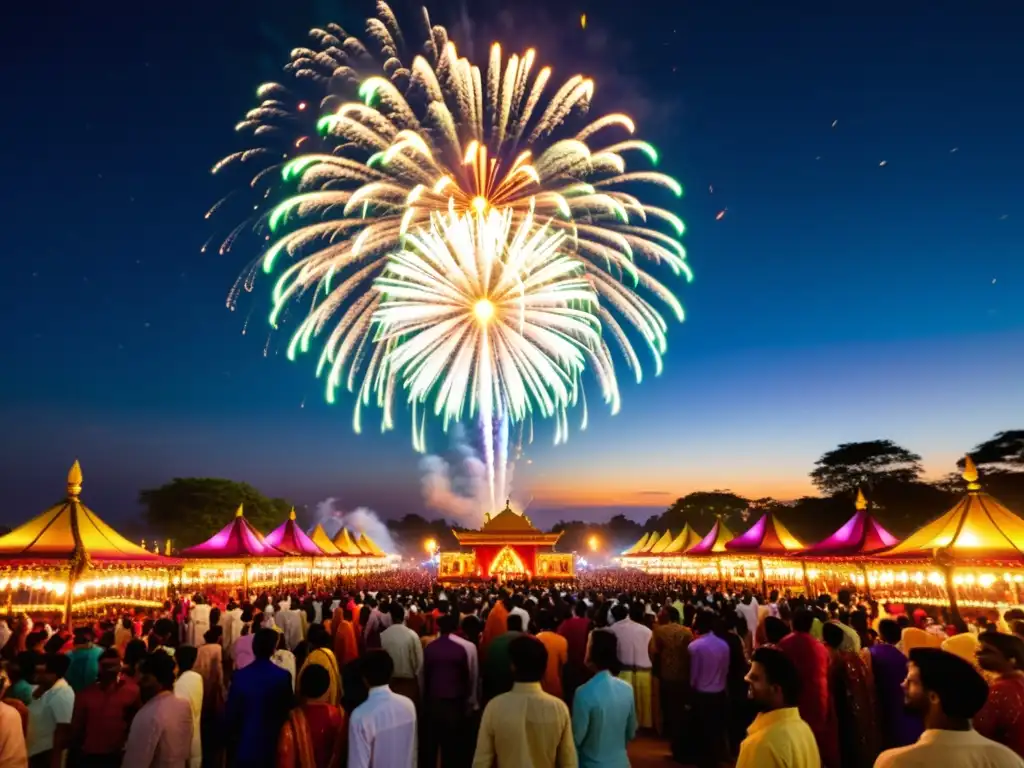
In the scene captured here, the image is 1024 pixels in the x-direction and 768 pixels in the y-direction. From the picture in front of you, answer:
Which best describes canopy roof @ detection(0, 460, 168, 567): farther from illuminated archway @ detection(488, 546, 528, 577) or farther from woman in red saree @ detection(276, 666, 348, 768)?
illuminated archway @ detection(488, 546, 528, 577)

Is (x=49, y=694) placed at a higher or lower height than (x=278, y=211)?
lower

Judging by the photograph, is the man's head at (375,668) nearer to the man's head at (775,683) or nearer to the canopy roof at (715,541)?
the man's head at (775,683)

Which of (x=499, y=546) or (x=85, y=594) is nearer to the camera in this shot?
(x=85, y=594)

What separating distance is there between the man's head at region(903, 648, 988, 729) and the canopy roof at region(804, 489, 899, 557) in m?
18.9

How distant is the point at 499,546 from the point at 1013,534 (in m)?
26.1

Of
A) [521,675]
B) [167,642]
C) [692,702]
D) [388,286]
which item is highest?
[388,286]

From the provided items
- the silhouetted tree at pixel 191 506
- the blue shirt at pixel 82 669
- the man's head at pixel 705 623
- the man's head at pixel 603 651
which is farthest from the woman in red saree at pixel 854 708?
the silhouetted tree at pixel 191 506

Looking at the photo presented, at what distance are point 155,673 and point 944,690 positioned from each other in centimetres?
481

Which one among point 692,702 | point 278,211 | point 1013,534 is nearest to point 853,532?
point 1013,534

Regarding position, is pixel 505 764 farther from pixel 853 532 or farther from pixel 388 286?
pixel 388 286

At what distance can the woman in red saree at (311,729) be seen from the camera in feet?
14.8

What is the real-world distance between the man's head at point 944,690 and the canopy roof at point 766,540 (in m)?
26.7

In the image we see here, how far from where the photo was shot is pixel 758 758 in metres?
3.09

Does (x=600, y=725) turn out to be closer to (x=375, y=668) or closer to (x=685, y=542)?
(x=375, y=668)
